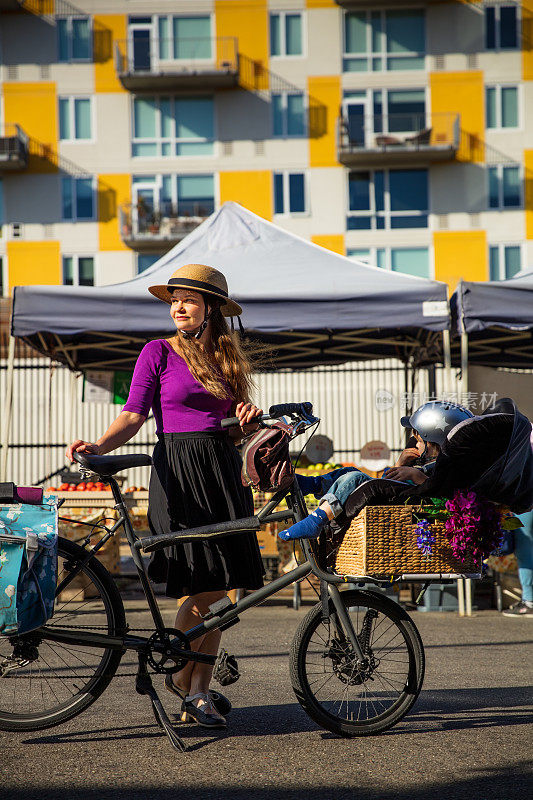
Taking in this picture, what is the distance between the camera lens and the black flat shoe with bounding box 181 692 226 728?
13.0 feet

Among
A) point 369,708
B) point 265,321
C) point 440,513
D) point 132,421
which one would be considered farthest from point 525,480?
point 265,321

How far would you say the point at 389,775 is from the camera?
11.3 feet

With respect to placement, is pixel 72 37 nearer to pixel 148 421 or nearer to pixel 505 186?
pixel 505 186

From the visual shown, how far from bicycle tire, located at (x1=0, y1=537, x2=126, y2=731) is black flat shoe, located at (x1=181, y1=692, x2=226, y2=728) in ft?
1.22

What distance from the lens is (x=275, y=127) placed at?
99.5 feet

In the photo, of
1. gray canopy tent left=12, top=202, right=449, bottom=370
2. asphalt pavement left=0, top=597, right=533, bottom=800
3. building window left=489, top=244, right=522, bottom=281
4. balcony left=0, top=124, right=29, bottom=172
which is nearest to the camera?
asphalt pavement left=0, top=597, right=533, bottom=800

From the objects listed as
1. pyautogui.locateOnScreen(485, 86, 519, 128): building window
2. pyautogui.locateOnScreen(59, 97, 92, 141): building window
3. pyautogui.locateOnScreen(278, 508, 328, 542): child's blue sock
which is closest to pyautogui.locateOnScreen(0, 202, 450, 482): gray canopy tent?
pyautogui.locateOnScreen(278, 508, 328, 542): child's blue sock

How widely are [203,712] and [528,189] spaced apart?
28.6 meters

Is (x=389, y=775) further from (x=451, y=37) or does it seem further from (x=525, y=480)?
(x=451, y=37)

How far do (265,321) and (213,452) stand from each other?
4.35 meters

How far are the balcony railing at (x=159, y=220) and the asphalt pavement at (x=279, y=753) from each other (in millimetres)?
26105

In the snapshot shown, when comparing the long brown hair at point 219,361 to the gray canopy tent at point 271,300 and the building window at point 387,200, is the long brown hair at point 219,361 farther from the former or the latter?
the building window at point 387,200

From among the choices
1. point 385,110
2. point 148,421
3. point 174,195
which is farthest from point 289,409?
point 385,110

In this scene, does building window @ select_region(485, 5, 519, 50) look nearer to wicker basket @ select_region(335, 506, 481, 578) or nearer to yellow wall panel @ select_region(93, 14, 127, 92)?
yellow wall panel @ select_region(93, 14, 127, 92)
